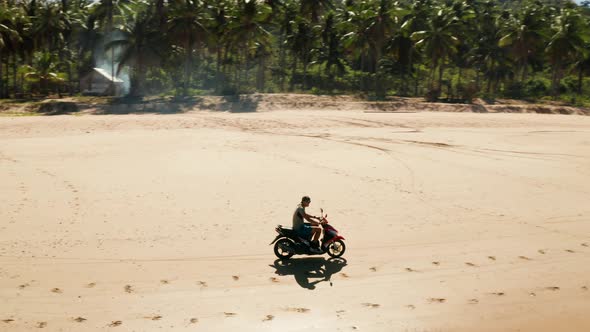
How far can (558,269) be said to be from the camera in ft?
39.2

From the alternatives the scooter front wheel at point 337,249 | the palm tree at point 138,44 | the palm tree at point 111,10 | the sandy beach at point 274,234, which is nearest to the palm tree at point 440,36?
the palm tree at point 138,44

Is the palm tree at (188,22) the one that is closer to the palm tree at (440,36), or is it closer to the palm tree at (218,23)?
the palm tree at (218,23)

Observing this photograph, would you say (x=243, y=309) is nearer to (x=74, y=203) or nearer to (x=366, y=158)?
(x=74, y=203)

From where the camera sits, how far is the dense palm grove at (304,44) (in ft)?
153

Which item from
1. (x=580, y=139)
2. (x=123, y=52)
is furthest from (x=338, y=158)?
(x=123, y=52)

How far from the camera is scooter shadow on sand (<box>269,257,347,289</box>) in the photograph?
11.3m

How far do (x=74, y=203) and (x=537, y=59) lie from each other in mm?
58214

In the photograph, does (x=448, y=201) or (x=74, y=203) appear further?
(x=448, y=201)

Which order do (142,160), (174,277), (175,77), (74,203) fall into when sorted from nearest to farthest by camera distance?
(174,277) < (74,203) < (142,160) < (175,77)

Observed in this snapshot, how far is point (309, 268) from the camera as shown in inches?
471

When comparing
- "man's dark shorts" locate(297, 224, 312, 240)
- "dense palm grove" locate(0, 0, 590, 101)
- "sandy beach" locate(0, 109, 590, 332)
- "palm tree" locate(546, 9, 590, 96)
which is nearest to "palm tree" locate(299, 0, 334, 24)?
"dense palm grove" locate(0, 0, 590, 101)

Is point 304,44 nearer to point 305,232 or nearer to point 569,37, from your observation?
point 569,37

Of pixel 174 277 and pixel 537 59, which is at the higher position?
pixel 537 59

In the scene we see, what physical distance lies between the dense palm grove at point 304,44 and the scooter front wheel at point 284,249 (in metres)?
35.5
